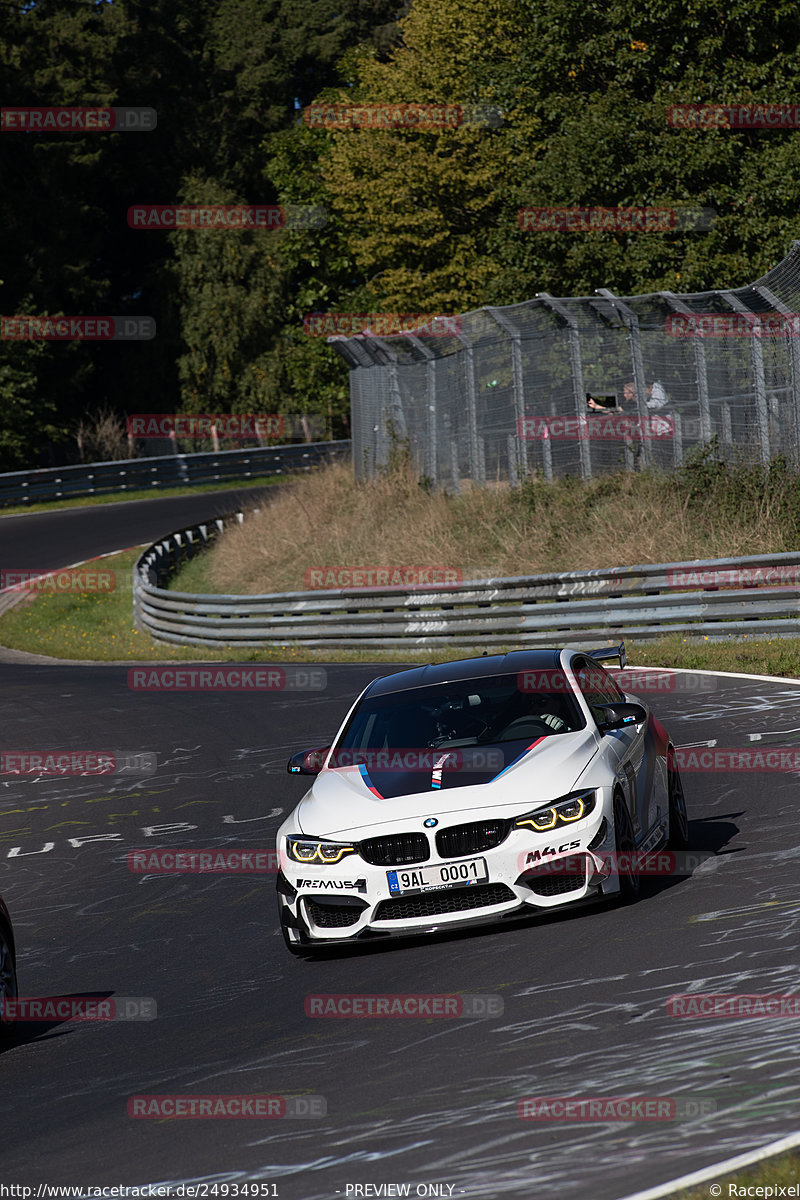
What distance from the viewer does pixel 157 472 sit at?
176 ft

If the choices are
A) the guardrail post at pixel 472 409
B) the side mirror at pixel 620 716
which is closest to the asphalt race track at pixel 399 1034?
the side mirror at pixel 620 716

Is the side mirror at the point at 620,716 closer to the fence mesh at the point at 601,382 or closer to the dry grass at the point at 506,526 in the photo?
the fence mesh at the point at 601,382

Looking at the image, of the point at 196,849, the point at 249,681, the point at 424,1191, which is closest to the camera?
the point at 424,1191

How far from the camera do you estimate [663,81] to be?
33094mm

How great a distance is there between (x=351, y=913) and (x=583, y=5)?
29929 mm

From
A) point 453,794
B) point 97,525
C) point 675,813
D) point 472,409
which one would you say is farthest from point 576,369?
point 97,525

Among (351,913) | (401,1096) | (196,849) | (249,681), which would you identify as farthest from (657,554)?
(401,1096)

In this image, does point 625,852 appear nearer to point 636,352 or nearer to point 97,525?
point 636,352

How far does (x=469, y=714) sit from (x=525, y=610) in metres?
12.6

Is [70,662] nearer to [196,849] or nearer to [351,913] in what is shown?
[196,849]

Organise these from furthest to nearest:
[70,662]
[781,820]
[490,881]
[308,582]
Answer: [308,582], [70,662], [781,820], [490,881]

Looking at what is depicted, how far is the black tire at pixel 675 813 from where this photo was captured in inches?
376

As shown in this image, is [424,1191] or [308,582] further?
[308,582]

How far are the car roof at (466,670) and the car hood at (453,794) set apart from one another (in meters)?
0.85
